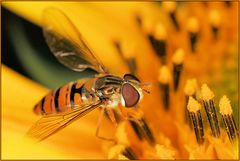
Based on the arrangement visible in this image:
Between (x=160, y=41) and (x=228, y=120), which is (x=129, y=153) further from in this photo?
(x=160, y=41)

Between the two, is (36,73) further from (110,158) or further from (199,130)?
(199,130)

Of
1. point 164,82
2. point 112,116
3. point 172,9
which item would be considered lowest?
point 112,116

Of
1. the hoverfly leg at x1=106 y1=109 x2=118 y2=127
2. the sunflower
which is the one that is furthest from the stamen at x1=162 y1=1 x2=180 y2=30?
the hoverfly leg at x1=106 y1=109 x2=118 y2=127

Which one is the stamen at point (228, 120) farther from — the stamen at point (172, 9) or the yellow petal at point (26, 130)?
the stamen at point (172, 9)

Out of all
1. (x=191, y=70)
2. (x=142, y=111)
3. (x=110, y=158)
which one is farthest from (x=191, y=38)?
(x=110, y=158)

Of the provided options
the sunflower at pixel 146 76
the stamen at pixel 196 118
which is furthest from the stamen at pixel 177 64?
the stamen at pixel 196 118

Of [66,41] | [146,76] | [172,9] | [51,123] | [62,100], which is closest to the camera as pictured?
[51,123]

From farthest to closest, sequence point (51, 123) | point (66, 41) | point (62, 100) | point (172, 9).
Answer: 1. point (172, 9)
2. point (66, 41)
3. point (62, 100)
4. point (51, 123)

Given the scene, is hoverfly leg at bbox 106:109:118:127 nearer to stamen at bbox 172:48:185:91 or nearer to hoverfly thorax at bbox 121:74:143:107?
hoverfly thorax at bbox 121:74:143:107

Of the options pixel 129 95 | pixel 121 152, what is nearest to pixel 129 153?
pixel 121 152
